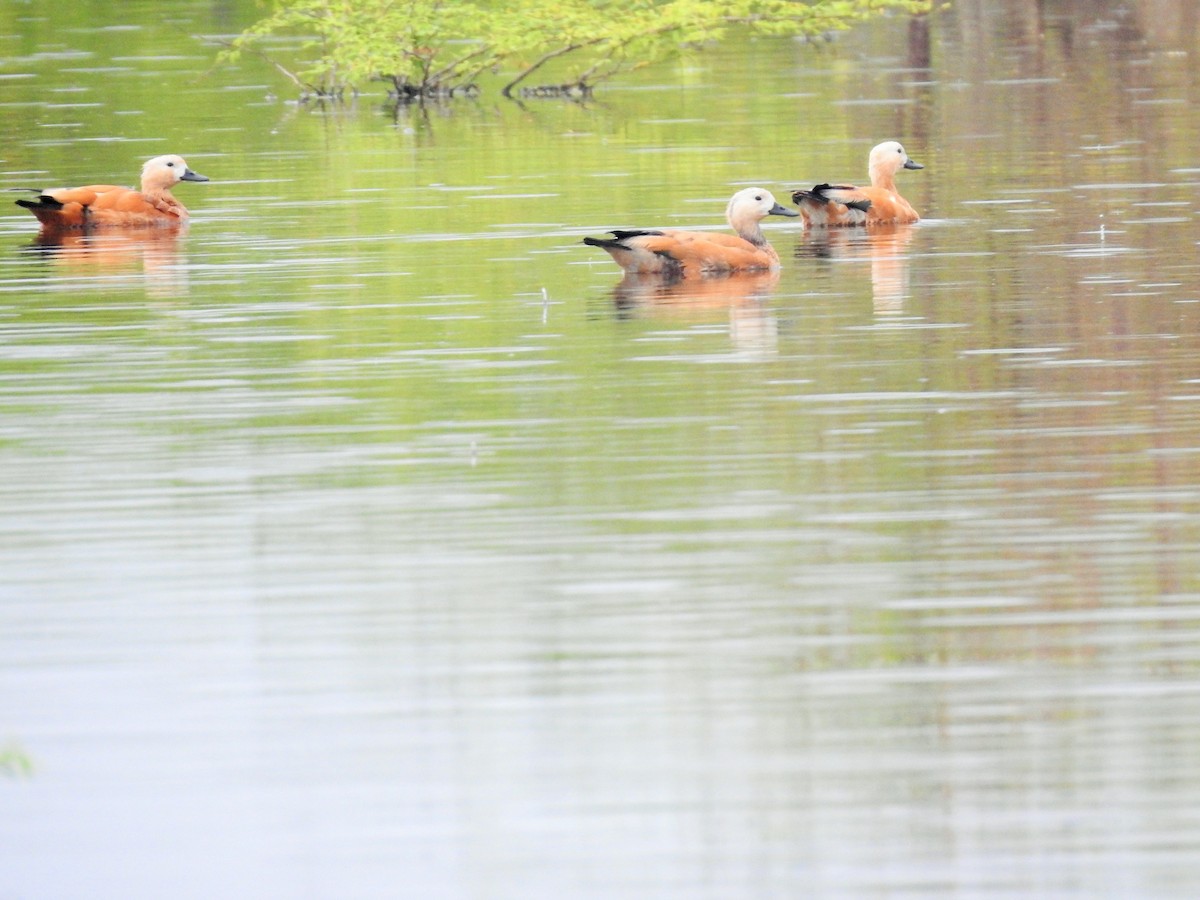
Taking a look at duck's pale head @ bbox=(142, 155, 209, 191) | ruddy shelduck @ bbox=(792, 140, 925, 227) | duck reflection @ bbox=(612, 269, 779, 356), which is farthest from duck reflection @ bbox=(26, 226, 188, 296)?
ruddy shelduck @ bbox=(792, 140, 925, 227)

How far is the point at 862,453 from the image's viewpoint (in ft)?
38.2

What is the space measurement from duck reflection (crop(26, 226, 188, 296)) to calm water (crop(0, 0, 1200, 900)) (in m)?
0.12

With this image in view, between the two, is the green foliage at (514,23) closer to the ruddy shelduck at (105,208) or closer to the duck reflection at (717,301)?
the ruddy shelduck at (105,208)

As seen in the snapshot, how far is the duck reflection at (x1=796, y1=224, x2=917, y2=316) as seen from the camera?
17500mm

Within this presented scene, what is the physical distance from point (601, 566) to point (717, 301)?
8.07 m

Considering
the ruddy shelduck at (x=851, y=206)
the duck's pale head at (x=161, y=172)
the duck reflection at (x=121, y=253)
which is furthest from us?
the duck's pale head at (x=161, y=172)

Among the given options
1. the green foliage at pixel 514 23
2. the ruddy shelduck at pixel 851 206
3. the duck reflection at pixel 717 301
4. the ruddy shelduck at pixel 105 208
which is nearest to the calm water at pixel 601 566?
the duck reflection at pixel 717 301

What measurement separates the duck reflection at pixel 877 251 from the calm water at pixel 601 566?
95 millimetres

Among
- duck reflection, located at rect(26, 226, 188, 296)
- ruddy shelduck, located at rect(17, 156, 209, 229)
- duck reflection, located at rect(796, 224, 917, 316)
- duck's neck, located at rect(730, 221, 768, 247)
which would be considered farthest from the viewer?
ruddy shelduck, located at rect(17, 156, 209, 229)

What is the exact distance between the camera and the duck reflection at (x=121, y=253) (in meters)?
20.0

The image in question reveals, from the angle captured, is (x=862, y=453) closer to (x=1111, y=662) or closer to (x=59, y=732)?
(x=1111, y=662)

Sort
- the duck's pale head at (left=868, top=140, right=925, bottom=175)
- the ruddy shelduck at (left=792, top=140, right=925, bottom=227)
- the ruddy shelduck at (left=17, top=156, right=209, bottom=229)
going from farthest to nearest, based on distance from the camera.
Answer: the ruddy shelduck at (left=17, top=156, right=209, bottom=229) → the duck's pale head at (left=868, top=140, right=925, bottom=175) → the ruddy shelduck at (left=792, top=140, right=925, bottom=227)

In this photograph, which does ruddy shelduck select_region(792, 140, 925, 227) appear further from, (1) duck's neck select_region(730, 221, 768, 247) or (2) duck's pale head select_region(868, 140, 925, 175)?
(1) duck's neck select_region(730, 221, 768, 247)

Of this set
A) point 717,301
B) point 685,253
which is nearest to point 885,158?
point 685,253
